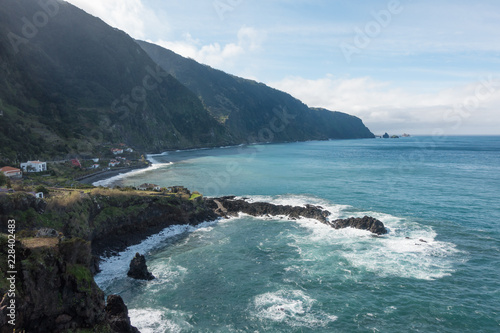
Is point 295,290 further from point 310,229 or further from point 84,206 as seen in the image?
point 84,206

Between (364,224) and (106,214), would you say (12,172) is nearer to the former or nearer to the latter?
(106,214)

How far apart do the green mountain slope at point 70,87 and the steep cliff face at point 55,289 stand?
6545cm

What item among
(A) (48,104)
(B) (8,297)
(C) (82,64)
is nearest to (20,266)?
(B) (8,297)

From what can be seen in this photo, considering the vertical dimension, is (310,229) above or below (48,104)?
below

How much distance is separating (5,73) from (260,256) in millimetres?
130181

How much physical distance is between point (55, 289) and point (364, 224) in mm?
37422

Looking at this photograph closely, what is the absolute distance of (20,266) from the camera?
17062 mm

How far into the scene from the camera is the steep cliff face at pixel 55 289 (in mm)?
16797

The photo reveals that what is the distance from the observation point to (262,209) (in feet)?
171

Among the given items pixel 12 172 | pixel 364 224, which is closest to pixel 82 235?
pixel 12 172

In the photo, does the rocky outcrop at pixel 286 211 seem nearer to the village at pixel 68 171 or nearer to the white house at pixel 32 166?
the village at pixel 68 171

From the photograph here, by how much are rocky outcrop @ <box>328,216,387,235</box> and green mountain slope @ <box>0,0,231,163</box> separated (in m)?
74.3

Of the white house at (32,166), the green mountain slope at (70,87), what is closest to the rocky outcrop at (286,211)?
the white house at (32,166)

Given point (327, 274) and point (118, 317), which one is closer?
point (118, 317)
